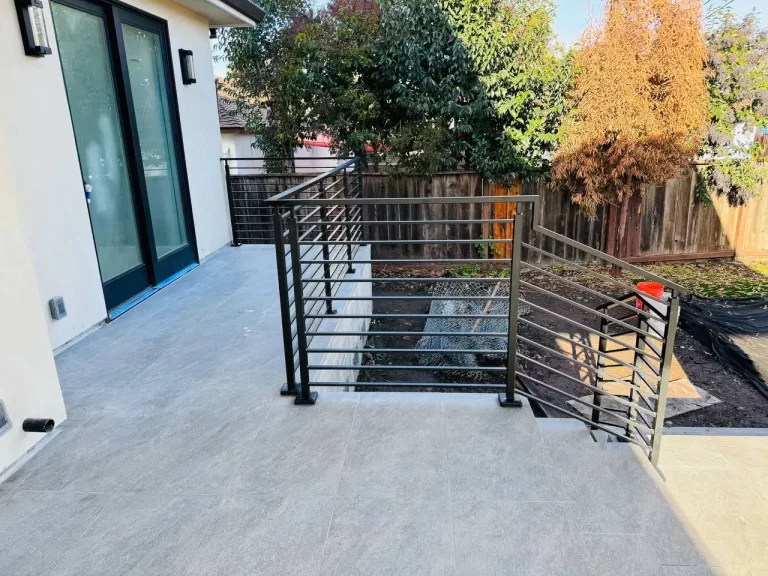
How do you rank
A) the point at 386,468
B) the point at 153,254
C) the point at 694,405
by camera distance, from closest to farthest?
1. the point at 386,468
2. the point at 694,405
3. the point at 153,254

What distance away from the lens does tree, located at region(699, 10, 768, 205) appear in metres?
6.77

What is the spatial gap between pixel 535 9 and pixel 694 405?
5.22 meters

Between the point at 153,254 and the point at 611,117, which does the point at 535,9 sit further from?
the point at 153,254

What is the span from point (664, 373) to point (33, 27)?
408 cm

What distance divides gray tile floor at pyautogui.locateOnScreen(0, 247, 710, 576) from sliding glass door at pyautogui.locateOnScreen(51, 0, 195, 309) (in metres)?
1.54

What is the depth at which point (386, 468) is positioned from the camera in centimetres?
229

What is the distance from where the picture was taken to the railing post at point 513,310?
97.0 inches

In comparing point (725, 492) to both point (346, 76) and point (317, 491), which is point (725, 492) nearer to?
point (317, 491)

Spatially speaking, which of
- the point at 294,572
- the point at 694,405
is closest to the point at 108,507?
the point at 294,572

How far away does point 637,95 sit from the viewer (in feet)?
21.1

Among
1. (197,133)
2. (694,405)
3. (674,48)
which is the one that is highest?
(674,48)

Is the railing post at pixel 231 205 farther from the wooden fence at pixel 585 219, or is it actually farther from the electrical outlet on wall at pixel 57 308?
the electrical outlet on wall at pixel 57 308

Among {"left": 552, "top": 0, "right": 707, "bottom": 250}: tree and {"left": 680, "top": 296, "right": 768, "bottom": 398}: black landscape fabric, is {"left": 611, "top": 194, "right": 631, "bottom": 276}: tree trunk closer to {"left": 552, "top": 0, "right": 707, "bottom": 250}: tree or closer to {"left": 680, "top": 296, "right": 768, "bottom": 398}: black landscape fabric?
{"left": 552, "top": 0, "right": 707, "bottom": 250}: tree

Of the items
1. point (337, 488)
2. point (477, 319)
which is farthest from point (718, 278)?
point (337, 488)
